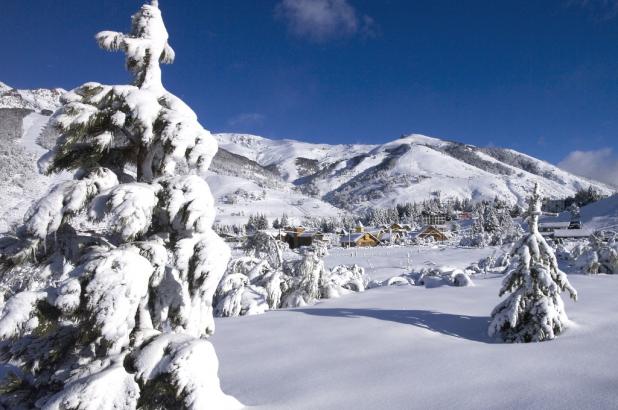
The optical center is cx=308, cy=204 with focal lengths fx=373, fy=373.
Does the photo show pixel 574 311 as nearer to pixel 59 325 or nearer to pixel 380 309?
pixel 380 309

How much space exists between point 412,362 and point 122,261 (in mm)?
4331

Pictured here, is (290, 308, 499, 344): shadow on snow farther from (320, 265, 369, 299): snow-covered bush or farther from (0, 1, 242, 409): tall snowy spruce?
(320, 265, 369, 299): snow-covered bush

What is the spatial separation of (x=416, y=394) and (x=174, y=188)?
3553 millimetres

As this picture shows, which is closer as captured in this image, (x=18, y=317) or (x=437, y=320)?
(x=18, y=317)

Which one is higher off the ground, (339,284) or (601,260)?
(601,260)

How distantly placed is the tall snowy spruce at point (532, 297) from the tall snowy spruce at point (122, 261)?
6.75 metres

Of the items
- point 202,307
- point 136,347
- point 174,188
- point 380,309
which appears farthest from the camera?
point 380,309

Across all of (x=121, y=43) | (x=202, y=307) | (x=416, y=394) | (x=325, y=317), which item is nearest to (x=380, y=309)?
(x=325, y=317)

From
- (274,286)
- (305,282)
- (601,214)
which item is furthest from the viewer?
(601,214)

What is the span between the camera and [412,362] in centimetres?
557

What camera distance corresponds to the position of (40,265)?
3904 millimetres

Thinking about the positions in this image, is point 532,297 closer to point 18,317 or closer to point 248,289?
point 18,317

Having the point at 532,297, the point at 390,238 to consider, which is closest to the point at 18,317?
the point at 532,297

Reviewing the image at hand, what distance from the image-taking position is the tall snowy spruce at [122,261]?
316cm
